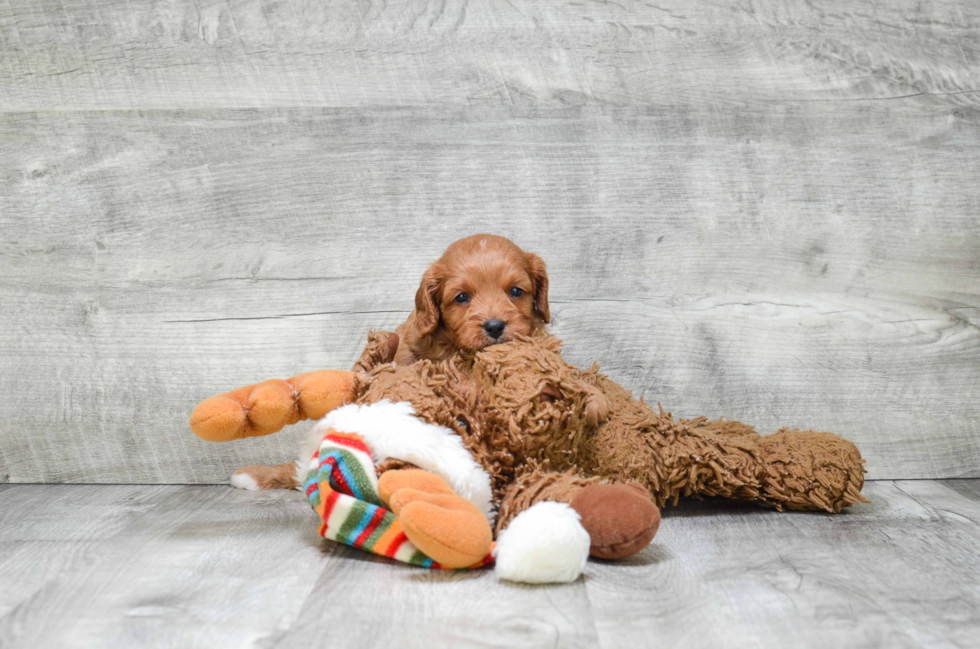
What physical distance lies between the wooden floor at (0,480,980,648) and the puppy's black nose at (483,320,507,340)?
45cm

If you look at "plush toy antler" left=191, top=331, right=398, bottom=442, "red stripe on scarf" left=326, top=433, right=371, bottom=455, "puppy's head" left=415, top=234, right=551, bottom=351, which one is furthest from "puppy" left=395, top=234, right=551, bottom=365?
"red stripe on scarf" left=326, top=433, right=371, bottom=455

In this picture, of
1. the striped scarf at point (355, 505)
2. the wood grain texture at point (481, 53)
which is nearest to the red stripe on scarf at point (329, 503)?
the striped scarf at point (355, 505)

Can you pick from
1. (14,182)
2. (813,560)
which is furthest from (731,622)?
(14,182)

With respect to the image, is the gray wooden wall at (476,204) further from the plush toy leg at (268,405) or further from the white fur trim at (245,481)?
the plush toy leg at (268,405)

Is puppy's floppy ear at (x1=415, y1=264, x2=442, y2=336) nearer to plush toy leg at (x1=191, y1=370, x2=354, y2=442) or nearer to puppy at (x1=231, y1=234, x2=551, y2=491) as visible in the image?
puppy at (x1=231, y1=234, x2=551, y2=491)

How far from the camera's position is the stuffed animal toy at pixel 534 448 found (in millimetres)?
1208

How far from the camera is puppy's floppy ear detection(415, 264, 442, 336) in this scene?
1558 mm

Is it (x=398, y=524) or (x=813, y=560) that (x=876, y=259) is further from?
(x=398, y=524)

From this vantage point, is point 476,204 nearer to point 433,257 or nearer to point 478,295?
point 433,257

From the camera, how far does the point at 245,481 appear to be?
1.89 m

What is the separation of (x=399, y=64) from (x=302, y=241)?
518 millimetres

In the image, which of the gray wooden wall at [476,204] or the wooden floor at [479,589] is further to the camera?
the gray wooden wall at [476,204]

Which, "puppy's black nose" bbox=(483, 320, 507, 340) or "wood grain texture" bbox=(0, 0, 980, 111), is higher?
"wood grain texture" bbox=(0, 0, 980, 111)

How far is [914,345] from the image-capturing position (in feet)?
6.70
